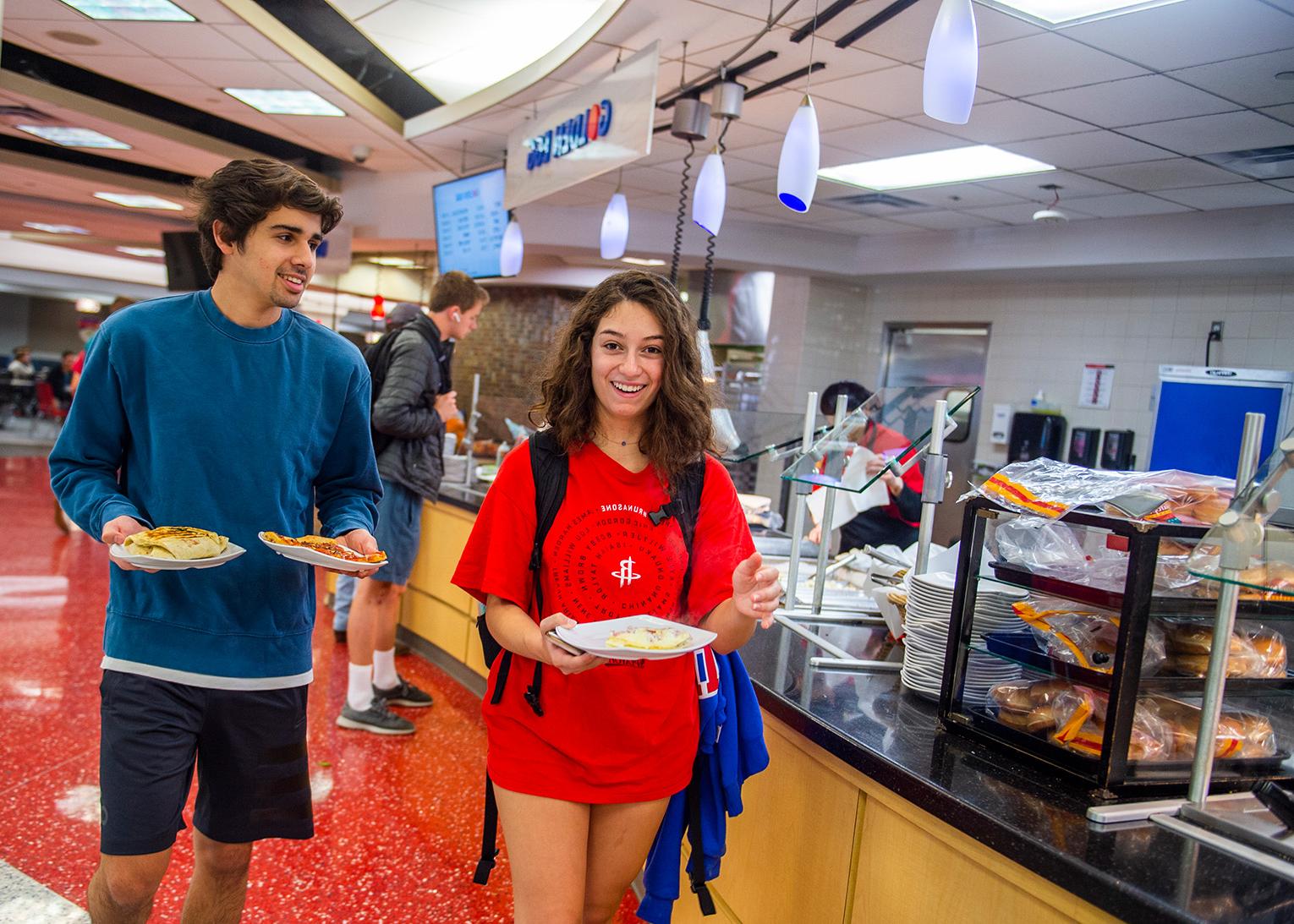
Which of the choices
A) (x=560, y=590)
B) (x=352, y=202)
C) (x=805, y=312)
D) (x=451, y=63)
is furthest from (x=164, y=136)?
(x=560, y=590)

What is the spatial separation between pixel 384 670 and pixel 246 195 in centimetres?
283

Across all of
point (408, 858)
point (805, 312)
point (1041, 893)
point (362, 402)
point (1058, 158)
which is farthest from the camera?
point (805, 312)

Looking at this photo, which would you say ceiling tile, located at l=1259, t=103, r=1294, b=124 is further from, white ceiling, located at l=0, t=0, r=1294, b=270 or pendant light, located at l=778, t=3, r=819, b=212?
pendant light, located at l=778, t=3, r=819, b=212

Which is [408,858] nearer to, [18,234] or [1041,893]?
[1041,893]

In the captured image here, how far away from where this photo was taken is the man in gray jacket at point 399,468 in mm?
3885

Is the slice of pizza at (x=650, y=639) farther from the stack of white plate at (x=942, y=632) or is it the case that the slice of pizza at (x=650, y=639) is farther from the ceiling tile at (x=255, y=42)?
the ceiling tile at (x=255, y=42)

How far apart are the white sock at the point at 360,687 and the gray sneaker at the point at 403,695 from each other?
209 mm

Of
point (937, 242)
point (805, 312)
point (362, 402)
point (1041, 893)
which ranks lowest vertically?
point (1041, 893)

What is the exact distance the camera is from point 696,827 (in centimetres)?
179

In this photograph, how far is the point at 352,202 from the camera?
893 cm

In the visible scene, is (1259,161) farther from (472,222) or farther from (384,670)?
(384,670)

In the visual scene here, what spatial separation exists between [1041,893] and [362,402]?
1.59m

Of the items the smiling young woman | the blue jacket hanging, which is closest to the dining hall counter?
the blue jacket hanging

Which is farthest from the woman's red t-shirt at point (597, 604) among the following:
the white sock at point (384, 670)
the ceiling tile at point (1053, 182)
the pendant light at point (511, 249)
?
the ceiling tile at point (1053, 182)
